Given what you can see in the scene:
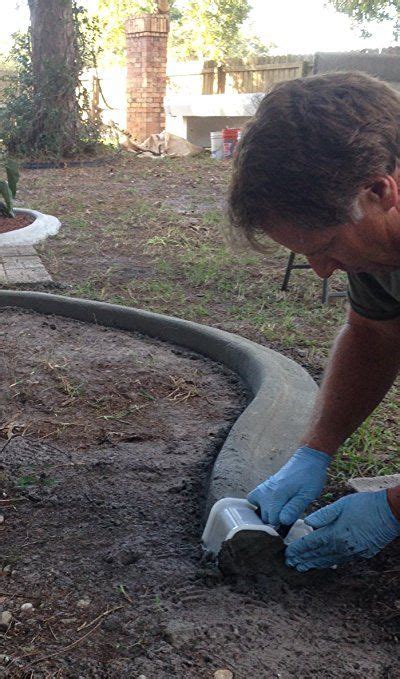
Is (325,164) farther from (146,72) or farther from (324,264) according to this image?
(146,72)

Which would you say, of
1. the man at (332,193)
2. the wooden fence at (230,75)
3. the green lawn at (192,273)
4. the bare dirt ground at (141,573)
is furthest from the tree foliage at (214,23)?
the man at (332,193)

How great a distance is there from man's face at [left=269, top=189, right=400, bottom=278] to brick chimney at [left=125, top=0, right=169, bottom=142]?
11.7 m

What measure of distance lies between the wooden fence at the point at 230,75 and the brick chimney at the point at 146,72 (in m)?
1.86

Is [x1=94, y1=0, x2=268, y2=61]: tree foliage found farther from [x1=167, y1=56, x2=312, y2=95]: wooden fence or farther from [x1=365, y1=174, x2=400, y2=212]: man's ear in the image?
[x1=365, y1=174, x2=400, y2=212]: man's ear

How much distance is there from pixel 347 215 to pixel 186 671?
3.10ft

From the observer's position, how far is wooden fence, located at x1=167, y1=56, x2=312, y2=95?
1287cm

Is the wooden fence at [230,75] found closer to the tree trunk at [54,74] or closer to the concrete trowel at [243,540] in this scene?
the tree trunk at [54,74]

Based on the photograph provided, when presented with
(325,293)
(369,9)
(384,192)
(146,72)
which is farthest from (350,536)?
(369,9)

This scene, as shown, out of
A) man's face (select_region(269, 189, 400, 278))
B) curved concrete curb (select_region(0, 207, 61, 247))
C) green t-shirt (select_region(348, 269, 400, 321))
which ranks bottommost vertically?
curved concrete curb (select_region(0, 207, 61, 247))

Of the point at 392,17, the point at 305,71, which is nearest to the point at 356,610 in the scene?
the point at 305,71

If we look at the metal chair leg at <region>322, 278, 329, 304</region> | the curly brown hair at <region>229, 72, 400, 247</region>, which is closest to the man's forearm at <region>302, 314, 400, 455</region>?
the curly brown hair at <region>229, 72, 400, 247</region>

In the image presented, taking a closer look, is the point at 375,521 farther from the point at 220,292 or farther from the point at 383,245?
the point at 220,292

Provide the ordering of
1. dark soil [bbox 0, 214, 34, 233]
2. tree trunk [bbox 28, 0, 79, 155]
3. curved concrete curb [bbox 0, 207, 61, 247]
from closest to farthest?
1. curved concrete curb [bbox 0, 207, 61, 247]
2. dark soil [bbox 0, 214, 34, 233]
3. tree trunk [bbox 28, 0, 79, 155]

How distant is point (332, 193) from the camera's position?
4.71 ft
